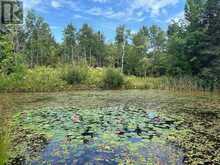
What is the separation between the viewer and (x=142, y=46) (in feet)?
129

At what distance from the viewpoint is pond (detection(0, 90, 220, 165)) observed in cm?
574

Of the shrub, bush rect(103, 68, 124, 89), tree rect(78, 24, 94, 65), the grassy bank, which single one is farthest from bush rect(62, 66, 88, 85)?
tree rect(78, 24, 94, 65)

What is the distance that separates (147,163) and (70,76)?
19.0m

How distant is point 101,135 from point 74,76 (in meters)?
16.8

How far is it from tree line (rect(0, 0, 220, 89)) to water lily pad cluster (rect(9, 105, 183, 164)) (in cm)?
1245

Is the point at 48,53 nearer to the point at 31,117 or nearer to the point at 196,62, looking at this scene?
the point at 196,62

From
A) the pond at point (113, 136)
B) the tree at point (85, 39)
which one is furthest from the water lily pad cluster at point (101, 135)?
the tree at point (85, 39)

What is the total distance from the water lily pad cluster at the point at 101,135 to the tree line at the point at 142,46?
12454 mm

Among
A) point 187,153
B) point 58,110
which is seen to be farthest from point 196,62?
point 187,153

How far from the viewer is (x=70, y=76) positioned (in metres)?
23.8

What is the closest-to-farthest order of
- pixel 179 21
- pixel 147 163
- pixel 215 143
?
pixel 147 163
pixel 215 143
pixel 179 21

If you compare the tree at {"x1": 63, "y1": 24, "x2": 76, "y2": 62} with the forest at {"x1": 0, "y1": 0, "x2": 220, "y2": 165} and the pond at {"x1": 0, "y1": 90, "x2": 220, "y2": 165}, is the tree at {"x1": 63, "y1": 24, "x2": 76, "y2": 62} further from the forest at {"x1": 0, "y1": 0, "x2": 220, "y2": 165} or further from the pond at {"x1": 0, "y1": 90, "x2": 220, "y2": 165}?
the pond at {"x1": 0, "y1": 90, "x2": 220, "y2": 165}

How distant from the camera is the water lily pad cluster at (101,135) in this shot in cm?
576

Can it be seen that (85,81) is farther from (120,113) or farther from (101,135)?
(101,135)
